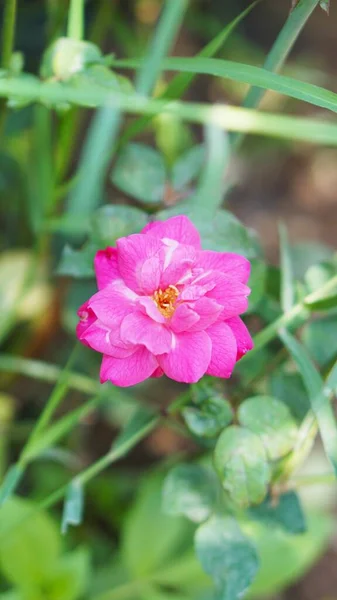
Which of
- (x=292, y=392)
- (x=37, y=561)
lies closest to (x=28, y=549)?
(x=37, y=561)

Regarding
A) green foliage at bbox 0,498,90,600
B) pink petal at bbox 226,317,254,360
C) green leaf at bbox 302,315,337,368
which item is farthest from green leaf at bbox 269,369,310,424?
green foliage at bbox 0,498,90,600

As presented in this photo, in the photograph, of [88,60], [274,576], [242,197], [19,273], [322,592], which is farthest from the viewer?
[242,197]

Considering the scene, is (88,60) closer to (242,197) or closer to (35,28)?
(35,28)

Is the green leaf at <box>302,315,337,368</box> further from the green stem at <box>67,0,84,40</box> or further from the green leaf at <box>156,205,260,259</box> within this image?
the green stem at <box>67,0,84,40</box>

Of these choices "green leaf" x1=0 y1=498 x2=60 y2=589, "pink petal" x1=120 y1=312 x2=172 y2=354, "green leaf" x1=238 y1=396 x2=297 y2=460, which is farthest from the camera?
"green leaf" x1=0 y1=498 x2=60 y2=589

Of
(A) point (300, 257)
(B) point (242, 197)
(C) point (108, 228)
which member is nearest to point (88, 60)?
(C) point (108, 228)

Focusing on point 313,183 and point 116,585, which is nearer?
point 116,585
